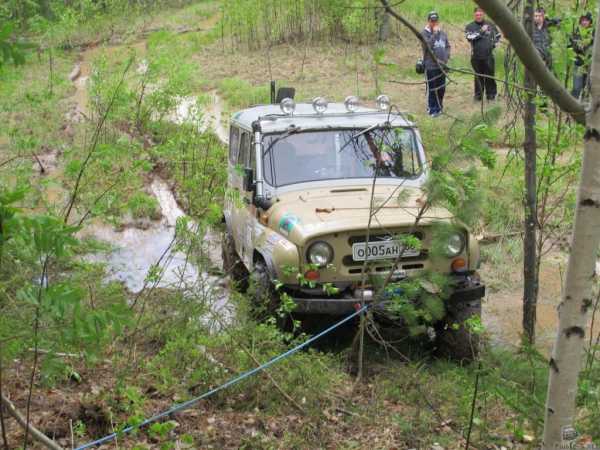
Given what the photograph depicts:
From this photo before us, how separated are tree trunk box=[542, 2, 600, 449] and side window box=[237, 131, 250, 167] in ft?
14.7

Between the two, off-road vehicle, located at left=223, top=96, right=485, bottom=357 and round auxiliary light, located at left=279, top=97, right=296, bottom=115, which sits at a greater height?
round auxiliary light, located at left=279, top=97, right=296, bottom=115

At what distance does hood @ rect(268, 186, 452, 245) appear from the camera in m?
5.29

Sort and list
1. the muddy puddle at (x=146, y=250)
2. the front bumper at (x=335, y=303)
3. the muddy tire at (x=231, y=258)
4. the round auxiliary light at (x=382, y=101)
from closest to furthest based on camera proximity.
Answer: the front bumper at (x=335, y=303) → the round auxiliary light at (x=382, y=101) → the muddy tire at (x=231, y=258) → the muddy puddle at (x=146, y=250)

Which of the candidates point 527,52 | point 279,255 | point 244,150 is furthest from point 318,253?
point 527,52

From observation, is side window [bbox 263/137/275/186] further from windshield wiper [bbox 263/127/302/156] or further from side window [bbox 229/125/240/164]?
side window [bbox 229/125/240/164]

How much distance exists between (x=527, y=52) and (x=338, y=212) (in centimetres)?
360

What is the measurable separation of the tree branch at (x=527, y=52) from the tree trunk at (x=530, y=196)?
2.76 meters

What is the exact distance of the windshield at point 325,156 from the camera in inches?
244

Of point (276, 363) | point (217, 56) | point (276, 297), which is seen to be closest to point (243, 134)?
point (276, 297)

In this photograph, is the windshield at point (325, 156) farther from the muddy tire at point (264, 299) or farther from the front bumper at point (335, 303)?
the front bumper at point (335, 303)

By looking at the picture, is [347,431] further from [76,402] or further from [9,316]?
[9,316]

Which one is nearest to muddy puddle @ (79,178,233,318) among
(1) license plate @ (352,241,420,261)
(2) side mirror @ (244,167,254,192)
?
(2) side mirror @ (244,167,254,192)

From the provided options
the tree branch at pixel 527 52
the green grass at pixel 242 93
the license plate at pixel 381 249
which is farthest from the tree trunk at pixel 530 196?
the green grass at pixel 242 93

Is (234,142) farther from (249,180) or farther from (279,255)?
(279,255)
